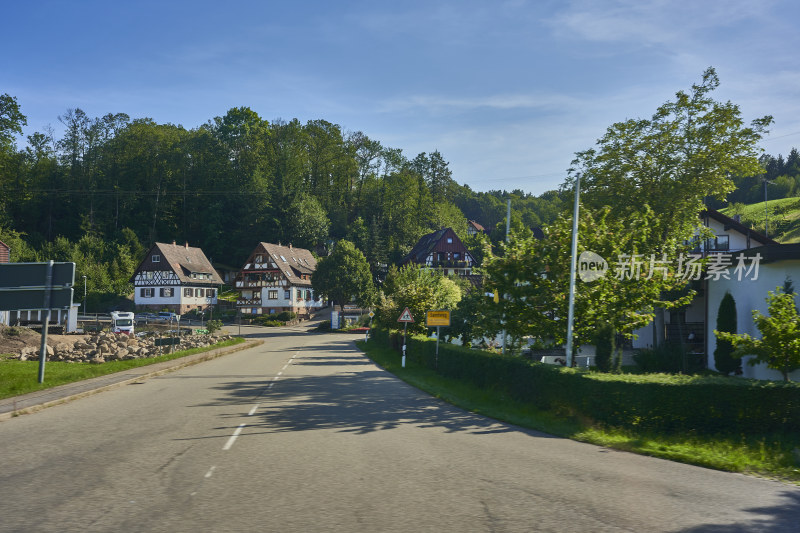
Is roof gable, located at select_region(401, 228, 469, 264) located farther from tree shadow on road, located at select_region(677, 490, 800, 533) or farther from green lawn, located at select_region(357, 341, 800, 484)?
tree shadow on road, located at select_region(677, 490, 800, 533)

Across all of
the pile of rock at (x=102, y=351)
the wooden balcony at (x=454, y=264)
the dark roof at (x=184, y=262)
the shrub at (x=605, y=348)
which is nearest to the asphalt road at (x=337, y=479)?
the shrub at (x=605, y=348)

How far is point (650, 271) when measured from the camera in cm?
1902

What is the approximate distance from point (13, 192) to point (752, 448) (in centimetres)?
10504

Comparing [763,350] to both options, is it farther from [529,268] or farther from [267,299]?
[267,299]

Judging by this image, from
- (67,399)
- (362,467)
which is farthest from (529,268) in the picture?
(67,399)

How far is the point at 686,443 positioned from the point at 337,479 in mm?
7392

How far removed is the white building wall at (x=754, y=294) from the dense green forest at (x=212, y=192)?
3137 inches

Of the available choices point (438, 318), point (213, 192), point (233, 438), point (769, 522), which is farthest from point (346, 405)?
point (213, 192)

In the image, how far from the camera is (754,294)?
2217 centimetres

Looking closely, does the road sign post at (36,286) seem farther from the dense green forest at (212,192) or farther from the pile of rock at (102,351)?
the dense green forest at (212,192)

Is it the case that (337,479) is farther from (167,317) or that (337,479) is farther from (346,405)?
(167,317)

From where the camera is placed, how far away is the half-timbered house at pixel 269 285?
86.2 m

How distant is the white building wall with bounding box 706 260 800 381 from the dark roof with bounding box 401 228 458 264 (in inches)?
2840

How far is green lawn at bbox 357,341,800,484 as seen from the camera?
10094 millimetres
